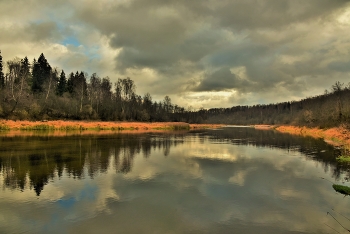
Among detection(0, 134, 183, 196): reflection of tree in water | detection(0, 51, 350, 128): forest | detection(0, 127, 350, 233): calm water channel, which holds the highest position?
detection(0, 51, 350, 128): forest

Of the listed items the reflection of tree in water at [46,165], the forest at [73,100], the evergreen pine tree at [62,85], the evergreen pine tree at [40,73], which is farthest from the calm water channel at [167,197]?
the evergreen pine tree at [62,85]

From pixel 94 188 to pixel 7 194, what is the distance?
3.02 m

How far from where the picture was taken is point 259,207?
26.5 ft

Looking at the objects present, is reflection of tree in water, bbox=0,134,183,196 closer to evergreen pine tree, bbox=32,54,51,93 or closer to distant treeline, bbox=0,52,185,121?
distant treeline, bbox=0,52,185,121

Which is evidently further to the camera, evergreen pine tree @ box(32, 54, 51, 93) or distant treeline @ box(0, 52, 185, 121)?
evergreen pine tree @ box(32, 54, 51, 93)

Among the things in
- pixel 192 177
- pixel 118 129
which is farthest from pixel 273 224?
pixel 118 129

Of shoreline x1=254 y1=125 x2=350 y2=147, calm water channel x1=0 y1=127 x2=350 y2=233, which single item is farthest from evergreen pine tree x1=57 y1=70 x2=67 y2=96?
shoreline x1=254 y1=125 x2=350 y2=147

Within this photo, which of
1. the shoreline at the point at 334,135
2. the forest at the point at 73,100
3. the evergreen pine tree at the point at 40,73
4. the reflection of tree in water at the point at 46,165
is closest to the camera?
the reflection of tree in water at the point at 46,165

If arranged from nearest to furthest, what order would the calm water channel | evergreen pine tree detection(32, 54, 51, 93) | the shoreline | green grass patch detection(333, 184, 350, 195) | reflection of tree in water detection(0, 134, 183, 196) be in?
the calm water channel, green grass patch detection(333, 184, 350, 195), reflection of tree in water detection(0, 134, 183, 196), the shoreline, evergreen pine tree detection(32, 54, 51, 93)

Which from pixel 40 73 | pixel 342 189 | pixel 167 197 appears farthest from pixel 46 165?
pixel 40 73

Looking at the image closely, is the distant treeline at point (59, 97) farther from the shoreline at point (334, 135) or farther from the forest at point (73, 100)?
the shoreline at point (334, 135)

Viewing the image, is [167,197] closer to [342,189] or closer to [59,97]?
[342,189]

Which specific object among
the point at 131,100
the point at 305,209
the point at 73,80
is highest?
the point at 73,80

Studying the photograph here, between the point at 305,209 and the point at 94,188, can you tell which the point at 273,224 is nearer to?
the point at 305,209
